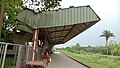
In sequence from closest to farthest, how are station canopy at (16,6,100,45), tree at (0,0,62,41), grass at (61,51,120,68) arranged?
station canopy at (16,6,100,45) → tree at (0,0,62,41) → grass at (61,51,120,68)

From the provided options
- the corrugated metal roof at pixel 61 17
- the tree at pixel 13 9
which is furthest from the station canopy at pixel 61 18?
the tree at pixel 13 9

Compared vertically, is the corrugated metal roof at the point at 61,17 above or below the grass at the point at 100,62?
above

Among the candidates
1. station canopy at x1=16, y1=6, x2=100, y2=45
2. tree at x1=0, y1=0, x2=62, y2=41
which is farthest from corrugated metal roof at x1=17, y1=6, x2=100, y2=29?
tree at x1=0, y1=0, x2=62, y2=41

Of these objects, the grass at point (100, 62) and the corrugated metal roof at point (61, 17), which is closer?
the corrugated metal roof at point (61, 17)

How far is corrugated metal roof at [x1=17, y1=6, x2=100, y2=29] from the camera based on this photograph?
12972 millimetres

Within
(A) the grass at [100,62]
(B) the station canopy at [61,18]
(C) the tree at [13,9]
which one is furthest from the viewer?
(A) the grass at [100,62]

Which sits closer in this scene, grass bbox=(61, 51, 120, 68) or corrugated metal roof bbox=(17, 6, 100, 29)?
corrugated metal roof bbox=(17, 6, 100, 29)

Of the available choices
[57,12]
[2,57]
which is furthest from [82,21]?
[2,57]

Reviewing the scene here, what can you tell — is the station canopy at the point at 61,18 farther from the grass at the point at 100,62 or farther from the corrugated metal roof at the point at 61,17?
the grass at the point at 100,62

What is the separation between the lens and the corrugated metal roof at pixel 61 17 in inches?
511

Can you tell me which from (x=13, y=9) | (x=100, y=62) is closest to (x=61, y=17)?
(x=13, y=9)

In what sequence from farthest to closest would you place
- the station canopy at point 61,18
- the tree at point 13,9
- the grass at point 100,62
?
1. the grass at point 100,62
2. the tree at point 13,9
3. the station canopy at point 61,18

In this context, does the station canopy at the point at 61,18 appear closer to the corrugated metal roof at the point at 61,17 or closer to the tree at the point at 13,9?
the corrugated metal roof at the point at 61,17

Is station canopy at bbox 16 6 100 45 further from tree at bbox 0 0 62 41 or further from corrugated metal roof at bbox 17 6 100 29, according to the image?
tree at bbox 0 0 62 41
